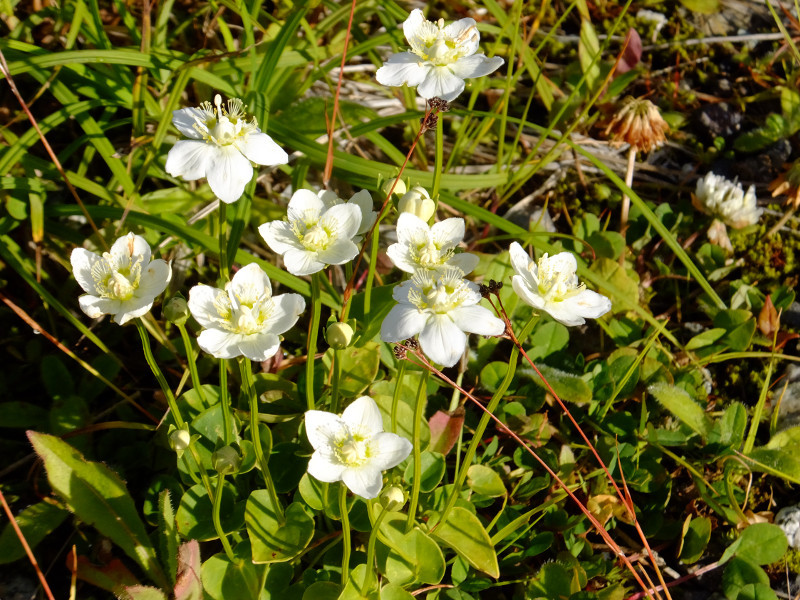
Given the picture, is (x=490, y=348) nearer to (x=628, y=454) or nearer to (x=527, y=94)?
(x=628, y=454)

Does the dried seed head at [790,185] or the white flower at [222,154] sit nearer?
the white flower at [222,154]

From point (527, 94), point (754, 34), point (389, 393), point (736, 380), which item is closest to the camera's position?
point (389, 393)

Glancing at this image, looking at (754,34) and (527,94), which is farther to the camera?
(754,34)

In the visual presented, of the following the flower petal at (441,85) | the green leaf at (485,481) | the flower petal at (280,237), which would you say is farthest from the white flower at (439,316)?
the green leaf at (485,481)

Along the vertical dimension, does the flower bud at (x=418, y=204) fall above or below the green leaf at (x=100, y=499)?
above

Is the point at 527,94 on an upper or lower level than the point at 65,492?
upper

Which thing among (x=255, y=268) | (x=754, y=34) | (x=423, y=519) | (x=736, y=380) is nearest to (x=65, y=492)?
(x=255, y=268)

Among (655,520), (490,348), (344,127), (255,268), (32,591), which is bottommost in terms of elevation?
(32,591)

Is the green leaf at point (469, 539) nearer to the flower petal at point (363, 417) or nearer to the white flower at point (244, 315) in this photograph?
the flower petal at point (363, 417)
